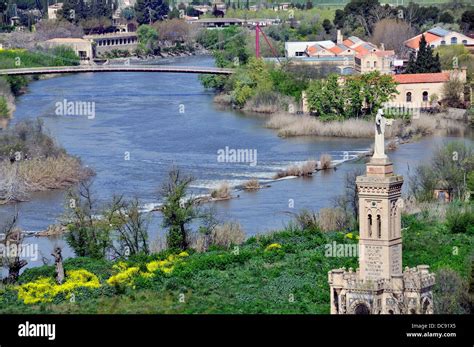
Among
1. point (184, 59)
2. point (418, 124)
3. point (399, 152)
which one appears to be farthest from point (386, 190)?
point (184, 59)

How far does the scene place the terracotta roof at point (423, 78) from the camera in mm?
39378

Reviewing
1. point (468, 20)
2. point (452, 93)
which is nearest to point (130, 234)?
point (452, 93)

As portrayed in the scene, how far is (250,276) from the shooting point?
1958cm

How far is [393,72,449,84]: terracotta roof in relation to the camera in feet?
129

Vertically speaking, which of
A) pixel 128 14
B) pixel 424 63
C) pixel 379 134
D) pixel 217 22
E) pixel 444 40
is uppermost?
pixel 379 134

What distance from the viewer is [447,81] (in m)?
39.5

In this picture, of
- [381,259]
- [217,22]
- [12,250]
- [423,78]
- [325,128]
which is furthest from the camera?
[217,22]

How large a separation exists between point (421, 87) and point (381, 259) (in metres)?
24.3

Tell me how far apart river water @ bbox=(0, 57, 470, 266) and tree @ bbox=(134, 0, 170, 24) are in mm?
20608

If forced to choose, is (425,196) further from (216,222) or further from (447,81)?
(447,81)

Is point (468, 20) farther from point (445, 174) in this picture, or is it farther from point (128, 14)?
point (445, 174)

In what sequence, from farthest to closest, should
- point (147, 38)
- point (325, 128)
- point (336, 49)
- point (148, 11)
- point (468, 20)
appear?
point (148, 11) → point (147, 38) → point (468, 20) → point (336, 49) → point (325, 128)

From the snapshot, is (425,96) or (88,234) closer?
(88,234)

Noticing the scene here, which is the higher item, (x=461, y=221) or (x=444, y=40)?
(x=444, y=40)
